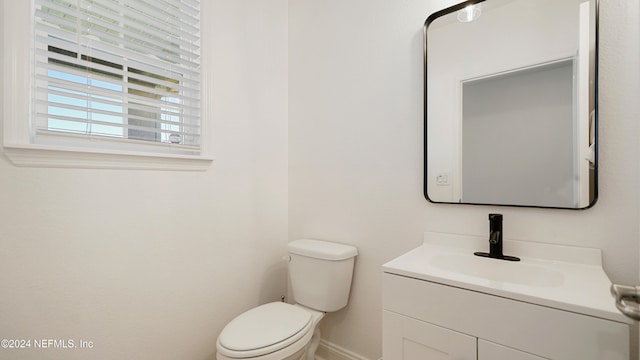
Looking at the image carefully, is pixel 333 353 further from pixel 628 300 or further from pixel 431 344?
pixel 628 300

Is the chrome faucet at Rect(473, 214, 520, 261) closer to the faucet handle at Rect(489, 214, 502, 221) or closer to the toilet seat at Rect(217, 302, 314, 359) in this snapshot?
the faucet handle at Rect(489, 214, 502, 221)

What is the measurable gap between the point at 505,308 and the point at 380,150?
0.90 m

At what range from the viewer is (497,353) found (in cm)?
77

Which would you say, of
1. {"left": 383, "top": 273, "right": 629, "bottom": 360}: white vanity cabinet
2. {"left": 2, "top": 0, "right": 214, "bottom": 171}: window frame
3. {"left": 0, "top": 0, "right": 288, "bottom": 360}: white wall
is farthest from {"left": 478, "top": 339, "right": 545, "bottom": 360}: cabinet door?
{"left": 2, "top": 0, "right": 214, "bottom": 171}: window frame

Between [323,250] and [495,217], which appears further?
[323,250]

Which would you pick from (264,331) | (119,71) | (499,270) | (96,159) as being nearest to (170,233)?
→ (96,159)

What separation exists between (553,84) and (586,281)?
0.70 m

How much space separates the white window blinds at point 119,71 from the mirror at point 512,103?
1.22 metres

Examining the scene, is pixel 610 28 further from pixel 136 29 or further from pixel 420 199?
pixel 136 29

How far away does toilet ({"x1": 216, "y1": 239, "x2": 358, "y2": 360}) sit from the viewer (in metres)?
1.12

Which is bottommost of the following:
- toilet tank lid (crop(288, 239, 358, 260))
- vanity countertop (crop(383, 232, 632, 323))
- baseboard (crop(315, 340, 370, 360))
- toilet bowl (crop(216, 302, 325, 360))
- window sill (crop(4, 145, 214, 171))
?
baseboard (crop(315, 340, 370, 360))

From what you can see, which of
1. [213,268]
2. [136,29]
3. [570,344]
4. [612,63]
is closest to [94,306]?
[213,268]

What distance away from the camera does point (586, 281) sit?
845mm

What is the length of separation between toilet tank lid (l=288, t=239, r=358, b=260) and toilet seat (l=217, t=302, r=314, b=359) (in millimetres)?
287
